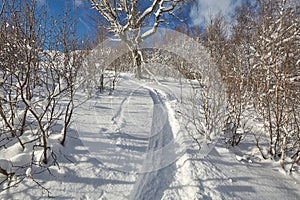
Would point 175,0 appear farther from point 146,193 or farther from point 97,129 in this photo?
point 146,193

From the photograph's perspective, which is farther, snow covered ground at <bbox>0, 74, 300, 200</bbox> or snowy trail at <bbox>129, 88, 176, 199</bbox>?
snowy trail at <bbox>129, 88, 176, 199</bbox>

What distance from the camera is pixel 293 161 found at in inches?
108

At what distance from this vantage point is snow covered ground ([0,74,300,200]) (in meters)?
1.98

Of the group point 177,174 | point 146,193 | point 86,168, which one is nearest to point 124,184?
point 146,193

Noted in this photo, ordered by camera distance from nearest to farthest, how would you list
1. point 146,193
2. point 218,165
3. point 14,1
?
point 14,1 → point 146,193 → point 218,165

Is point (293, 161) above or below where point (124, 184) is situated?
above

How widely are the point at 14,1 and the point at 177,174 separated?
303 cm

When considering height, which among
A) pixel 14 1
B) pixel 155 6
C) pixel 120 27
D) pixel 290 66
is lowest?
pixel 290 66

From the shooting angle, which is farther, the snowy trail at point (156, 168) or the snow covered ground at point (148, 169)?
the snowy trail at point (156, 168)

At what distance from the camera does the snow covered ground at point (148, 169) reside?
1.98 metres

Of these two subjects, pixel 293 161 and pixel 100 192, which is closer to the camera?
pixel 100 192

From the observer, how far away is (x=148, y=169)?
250 cm

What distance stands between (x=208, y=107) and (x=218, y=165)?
1.15 m

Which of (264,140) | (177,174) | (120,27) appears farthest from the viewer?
(120,27)
